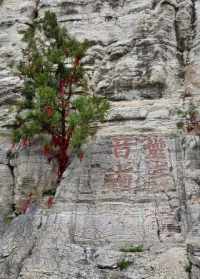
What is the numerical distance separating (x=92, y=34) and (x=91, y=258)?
31.8 ft

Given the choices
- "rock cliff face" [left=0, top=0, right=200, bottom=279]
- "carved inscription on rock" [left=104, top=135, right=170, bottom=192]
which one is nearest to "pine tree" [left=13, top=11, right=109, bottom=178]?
"rock cliff face" [left=0, top=0, right=200, bottom=279]

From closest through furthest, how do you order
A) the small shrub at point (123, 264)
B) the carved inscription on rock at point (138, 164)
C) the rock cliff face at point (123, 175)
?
the small shrub at point (123, 264) < the rock cliff face at point (123, 175) < the carved inscription on rock at point (138, 164)

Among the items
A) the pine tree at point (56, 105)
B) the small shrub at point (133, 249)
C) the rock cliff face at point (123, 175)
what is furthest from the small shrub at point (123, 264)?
the pine tree at point (56, 105)

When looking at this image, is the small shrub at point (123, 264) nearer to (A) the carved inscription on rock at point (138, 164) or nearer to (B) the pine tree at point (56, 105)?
(A) the carved inscription on rock at point (138, 164)

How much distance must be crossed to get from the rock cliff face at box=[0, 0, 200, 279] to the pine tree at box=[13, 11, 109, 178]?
50 centimetres

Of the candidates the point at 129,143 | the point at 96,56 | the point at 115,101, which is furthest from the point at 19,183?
the point at 96,56

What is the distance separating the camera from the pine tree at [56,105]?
12.9 metres

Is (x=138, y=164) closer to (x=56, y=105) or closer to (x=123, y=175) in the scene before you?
(x=123, y=175)

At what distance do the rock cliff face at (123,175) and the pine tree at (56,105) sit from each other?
1.66 feet

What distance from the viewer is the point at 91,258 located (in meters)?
10.9

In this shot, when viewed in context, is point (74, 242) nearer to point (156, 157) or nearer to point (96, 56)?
point (156, 157)

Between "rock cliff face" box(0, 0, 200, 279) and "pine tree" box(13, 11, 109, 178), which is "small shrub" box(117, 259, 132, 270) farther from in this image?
"pine tree" box(13, 11, 109, 178)

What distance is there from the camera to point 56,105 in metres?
13.2

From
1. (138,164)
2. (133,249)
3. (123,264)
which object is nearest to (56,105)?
(138,164)
